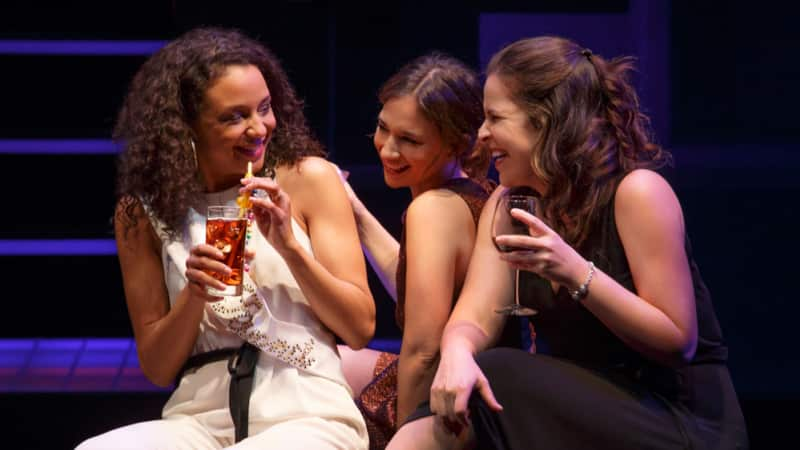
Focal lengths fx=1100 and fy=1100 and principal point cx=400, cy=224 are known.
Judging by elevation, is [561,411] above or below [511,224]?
below

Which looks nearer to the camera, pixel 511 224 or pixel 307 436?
pixel 511 224

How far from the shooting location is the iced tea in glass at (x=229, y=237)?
233 cm

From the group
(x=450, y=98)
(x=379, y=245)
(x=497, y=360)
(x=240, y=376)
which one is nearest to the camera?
(x=497, y=360)

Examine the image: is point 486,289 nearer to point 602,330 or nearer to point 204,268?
point 602,330

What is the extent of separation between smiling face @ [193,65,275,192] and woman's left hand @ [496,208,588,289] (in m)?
0.75

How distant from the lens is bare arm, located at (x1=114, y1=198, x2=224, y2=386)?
2.61 metres

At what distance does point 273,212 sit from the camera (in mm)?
2412

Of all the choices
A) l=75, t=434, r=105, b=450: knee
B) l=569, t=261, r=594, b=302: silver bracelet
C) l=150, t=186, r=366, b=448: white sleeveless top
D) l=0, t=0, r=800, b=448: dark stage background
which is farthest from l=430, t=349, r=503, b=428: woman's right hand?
l=0, t=0, r=800, b=448: dark stage background

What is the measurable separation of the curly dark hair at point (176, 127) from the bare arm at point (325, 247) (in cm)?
9

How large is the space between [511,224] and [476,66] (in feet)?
5.69

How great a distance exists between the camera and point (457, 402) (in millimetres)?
2209

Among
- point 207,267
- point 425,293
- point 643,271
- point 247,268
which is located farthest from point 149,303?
point 643,271

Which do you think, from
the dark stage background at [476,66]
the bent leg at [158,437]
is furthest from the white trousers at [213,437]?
the dark stage background at [476,66]

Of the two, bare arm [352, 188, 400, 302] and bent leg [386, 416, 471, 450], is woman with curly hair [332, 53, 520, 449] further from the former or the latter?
bent leg [386, 416, 471, 450]
